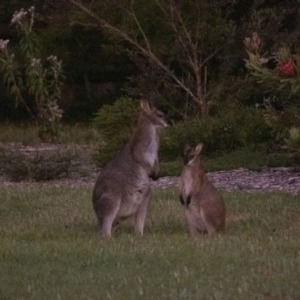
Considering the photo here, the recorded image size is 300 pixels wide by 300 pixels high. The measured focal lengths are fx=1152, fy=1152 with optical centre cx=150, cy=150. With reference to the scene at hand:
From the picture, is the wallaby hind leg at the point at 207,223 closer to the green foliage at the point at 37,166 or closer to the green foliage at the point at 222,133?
the green foliage at the point at 37,166

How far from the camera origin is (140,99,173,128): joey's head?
12289 mm

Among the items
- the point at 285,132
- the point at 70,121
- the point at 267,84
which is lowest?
the point at 70,121

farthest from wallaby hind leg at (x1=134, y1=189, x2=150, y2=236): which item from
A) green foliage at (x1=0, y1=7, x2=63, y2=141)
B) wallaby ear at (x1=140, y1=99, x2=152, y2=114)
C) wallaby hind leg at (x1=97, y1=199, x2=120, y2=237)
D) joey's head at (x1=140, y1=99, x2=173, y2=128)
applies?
green foliage at (x1=0, y1=7, x2=63, y2=141)

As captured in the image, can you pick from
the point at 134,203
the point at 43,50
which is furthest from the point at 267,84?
the point at 43,50

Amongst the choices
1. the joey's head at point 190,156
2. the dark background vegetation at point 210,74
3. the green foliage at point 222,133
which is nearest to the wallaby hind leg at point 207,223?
the joey's head at point 190,156

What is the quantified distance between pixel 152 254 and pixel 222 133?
35.6 ft

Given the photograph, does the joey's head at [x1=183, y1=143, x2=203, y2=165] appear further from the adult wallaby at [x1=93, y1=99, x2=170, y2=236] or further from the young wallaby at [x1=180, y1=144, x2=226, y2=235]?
the adult wallaby at [x1=93, y1=99, x2=170, y2=236]

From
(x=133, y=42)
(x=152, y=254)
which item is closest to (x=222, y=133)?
(x=133, y=42)

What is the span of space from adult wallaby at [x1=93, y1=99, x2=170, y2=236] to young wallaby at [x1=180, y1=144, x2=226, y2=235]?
1.43 feet

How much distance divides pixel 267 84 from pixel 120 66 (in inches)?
645

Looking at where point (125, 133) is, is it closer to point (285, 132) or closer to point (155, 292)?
point (285, 132)

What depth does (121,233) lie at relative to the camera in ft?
39.4

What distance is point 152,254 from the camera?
978 centimetres

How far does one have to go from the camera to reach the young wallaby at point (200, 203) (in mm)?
11531
